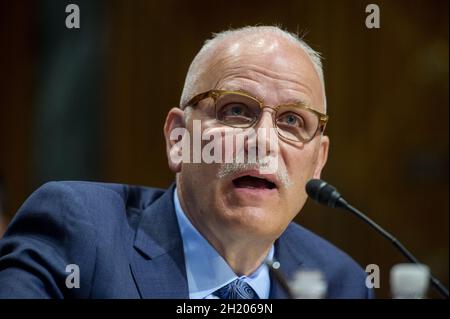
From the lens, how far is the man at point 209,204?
1678 mm

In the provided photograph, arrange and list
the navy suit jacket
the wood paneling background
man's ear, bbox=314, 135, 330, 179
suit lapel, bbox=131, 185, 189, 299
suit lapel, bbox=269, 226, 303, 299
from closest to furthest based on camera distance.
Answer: the navy suit jacket
suit lapel, bbox=131, 185, 189, 299
suit lapel, bbox=269, 226, 303, 299
man's ear, bbox=314, 135, 330, 179
the wood paneling background

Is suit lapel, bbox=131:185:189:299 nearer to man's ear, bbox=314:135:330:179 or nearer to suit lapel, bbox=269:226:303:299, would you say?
suit lapel, bbox=269:226:303:299

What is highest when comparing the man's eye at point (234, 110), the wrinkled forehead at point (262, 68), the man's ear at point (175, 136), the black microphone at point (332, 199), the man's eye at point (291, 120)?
the wrinkled forehead at point (262, 68)

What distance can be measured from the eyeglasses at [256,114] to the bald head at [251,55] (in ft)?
0.15

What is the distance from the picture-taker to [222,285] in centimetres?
186

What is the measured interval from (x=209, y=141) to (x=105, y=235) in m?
0.38

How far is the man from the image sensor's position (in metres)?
1.68

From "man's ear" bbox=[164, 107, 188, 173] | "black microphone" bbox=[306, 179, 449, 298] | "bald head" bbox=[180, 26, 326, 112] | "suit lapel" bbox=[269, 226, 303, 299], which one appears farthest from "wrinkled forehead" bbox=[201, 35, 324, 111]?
"suit lapel" bbox=[269, 226, 303, 299]

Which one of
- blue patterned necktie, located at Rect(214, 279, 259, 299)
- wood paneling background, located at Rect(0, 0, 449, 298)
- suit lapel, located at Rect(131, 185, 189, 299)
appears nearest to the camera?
suit lapel, located at Rect(131, 185, 189, 299)

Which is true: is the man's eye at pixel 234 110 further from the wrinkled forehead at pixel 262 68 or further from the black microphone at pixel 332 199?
the black microphone at pixel 332 199

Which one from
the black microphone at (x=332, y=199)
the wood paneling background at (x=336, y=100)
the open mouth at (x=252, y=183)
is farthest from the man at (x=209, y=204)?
the wood paneling background at (x=336, y=100)

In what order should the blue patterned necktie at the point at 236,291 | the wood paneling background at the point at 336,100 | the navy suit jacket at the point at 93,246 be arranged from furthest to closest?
the wood paneling background at the point at 336,100, the blue patterned necktie at the point at 236,291, the navy suit jacket at the point at 93,246

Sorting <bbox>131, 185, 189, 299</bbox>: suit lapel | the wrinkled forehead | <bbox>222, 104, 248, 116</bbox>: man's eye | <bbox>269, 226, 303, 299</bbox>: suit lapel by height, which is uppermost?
the wrinkled forehead

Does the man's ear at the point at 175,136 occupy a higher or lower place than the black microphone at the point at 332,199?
higher
